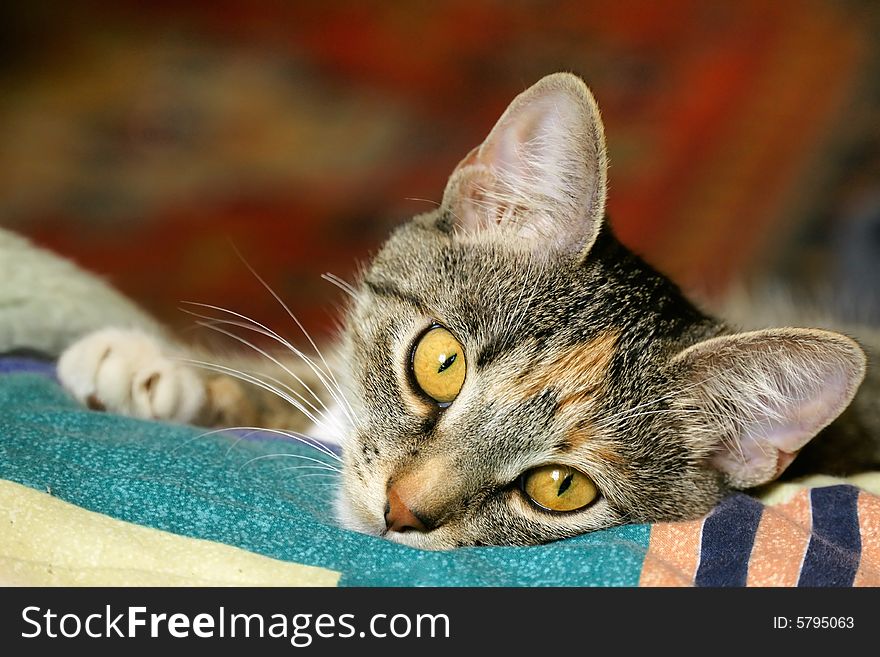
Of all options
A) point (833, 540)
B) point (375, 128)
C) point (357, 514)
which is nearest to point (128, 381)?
point (357, 514)

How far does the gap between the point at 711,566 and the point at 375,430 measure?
46cm

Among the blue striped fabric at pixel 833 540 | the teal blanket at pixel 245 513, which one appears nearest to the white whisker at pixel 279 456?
the teal blanket at pixel 245 513

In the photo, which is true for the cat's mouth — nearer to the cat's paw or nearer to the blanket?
the blanket

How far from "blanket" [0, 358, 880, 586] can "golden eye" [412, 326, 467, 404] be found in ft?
0.69

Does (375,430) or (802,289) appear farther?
(802,289)

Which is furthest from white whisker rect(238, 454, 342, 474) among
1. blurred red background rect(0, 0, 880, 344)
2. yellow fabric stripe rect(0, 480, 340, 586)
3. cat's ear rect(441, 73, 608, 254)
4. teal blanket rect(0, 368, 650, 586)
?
blurred red background rect(0, 0, 880, 344)

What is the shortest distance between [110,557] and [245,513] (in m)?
0.15

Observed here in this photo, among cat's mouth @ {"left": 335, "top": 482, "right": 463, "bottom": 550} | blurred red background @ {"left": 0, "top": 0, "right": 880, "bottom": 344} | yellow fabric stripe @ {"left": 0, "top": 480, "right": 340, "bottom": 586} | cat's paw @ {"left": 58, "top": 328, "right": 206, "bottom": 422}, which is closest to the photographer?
yellow fabric stripe @ {"left": 0, "top": 480, "right": 340, "bottom": 586}

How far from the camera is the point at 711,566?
2.77ft

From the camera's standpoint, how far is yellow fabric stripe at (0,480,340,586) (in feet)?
2.46

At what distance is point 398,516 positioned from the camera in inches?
38.7
